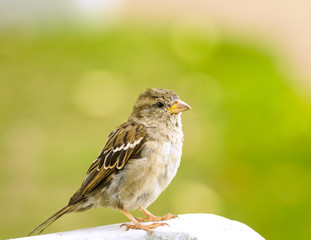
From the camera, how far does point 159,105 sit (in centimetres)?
409

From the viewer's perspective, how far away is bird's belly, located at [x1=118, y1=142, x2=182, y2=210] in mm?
3824

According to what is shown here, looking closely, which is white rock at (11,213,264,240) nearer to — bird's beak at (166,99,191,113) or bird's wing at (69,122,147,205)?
bird's wing at (69,122,147,205)

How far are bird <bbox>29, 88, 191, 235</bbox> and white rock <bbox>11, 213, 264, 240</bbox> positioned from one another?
5.0 inches

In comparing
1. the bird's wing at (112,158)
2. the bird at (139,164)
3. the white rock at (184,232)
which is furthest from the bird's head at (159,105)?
the white rock at (184,232)

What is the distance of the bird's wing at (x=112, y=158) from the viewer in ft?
12.8

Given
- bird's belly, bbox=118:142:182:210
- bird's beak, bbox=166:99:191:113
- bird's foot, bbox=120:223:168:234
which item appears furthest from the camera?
bird's beak, bbox=166:99:191:113

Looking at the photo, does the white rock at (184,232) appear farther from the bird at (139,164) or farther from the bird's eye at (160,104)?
the bird's eye at (160,104)

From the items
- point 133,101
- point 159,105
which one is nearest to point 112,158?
point 159,105

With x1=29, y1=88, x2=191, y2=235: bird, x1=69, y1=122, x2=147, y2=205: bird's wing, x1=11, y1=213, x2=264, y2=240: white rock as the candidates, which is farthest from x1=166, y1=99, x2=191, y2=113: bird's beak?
x1=11, y1=213, x2=264, y2=240: white rock

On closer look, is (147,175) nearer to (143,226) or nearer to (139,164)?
(139,164)

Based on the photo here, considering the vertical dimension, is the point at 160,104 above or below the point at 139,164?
above

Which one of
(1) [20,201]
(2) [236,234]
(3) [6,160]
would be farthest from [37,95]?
(2) [236,234]

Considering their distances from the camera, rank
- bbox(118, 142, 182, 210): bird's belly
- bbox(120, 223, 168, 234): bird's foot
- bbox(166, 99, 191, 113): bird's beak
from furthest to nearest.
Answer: bbox(166, 99, 191, 113): bird's beak
bbox(118, 142, 182, 210): bird's belly
bbox(120, 223, 168, 234): bird's foot

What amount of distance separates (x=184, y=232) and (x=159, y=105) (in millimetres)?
1002
